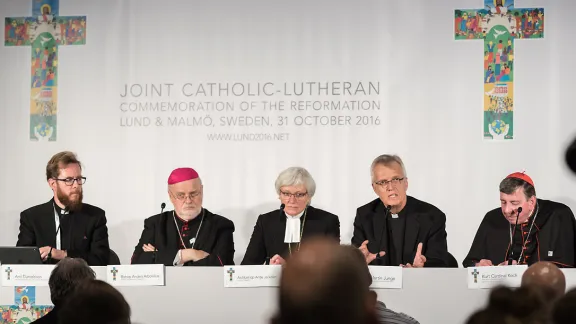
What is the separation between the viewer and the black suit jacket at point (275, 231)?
5891mm

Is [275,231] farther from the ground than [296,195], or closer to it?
closer to it

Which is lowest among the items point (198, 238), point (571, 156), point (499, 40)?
point (198, 238)

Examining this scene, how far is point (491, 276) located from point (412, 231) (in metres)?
1.25

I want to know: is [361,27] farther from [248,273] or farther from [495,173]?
[248,273]

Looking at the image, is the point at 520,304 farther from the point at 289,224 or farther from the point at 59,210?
the point at 59,210

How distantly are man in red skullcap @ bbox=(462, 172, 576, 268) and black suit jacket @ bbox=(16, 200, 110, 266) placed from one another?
2593 millimetres

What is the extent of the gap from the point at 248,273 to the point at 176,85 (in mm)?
2837

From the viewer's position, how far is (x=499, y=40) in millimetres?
6805

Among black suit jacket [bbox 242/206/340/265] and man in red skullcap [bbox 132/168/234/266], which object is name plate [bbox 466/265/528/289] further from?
man in red skullcap [bbox 132/168/234/266]

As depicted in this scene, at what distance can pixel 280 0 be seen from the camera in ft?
23.2

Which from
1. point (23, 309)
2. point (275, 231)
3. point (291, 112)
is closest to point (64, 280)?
point (23, 309)

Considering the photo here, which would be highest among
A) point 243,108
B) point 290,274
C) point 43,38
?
point 43,38

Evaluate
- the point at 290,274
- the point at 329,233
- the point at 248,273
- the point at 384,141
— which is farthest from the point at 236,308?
the point at 290,274

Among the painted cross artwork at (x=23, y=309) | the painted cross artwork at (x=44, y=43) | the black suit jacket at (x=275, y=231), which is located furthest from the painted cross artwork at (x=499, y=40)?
the painted cross artwork at (x=23, y=309)
